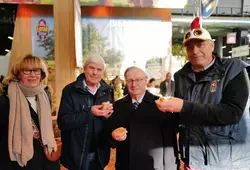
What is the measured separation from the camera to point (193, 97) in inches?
63.9

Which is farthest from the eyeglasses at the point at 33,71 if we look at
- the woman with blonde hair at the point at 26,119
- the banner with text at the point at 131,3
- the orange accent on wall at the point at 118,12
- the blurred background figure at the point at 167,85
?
the blurred background figure at the point at 167,85

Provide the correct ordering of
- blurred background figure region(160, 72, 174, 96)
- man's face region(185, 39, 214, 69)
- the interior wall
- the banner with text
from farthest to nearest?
blurred background figure region(160, 72, 174, 96), the interior wall, the banner with text, man's face region(185, 39, 214, 69)

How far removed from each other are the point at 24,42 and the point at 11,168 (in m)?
5.86

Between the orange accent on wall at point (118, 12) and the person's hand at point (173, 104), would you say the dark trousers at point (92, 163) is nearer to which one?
the person's hand at point (173, 104)

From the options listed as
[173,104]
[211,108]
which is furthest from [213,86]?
[173,104]

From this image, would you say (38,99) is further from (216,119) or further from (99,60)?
(216,119)

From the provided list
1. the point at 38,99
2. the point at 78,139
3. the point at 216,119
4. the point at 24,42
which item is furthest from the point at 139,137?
the point at 24,42

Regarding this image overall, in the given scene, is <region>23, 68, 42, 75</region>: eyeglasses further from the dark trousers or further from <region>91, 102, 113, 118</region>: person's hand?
the dark trousers

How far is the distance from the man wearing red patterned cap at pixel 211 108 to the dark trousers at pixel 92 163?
2.62 feet

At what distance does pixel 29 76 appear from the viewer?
205 centimetres

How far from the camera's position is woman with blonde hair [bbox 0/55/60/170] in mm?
1934

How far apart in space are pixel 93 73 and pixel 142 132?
64 centimetres

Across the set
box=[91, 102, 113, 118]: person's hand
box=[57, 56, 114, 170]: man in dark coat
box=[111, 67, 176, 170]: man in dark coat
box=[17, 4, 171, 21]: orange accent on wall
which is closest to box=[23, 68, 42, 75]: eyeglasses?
box=[57, 56, 114, 170]: man in dark coat

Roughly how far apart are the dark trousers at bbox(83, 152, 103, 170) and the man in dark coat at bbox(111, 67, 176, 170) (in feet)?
0.61
